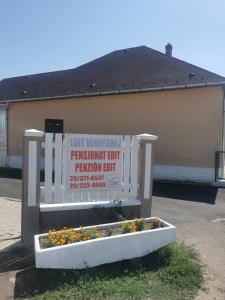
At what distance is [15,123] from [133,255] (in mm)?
15430

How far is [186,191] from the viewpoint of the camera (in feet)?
38.3

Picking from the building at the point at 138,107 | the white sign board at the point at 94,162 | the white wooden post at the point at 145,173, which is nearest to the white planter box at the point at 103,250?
the white wooden post at the point at 145,173

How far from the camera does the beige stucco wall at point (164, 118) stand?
13367 millimetres

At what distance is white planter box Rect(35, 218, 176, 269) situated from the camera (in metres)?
4.43

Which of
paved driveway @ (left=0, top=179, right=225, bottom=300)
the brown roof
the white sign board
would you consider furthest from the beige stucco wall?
the white sign board

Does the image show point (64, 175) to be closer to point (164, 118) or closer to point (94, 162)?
point (94, 162)

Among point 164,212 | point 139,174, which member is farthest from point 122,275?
point 164,212

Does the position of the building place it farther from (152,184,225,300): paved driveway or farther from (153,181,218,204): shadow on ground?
(152,184,225,300): paved driveway

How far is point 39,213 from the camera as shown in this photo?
5.63m

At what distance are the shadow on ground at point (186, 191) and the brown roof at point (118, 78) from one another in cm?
382

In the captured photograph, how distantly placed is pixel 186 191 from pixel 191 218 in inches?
152

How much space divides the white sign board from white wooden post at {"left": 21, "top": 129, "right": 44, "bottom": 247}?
546 mm

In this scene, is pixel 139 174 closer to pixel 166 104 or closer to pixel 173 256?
pixel 173 256

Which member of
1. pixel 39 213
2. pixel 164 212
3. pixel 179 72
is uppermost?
pixel 179 72
